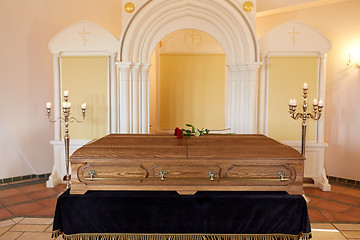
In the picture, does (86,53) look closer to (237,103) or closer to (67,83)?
(67,83)

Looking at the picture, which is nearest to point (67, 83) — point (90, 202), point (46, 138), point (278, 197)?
point (46, 138)

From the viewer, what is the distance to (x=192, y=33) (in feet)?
25.0

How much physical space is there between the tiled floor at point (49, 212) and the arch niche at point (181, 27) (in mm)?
1519

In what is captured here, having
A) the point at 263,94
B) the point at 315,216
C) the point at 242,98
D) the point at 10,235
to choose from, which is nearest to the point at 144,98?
the point at 242,98

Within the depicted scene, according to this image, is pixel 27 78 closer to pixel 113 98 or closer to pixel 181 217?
pixel 113 98

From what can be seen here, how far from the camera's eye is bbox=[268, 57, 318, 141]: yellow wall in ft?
17.1

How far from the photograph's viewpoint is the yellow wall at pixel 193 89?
25.6ft

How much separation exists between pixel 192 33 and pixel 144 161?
5.68 metres

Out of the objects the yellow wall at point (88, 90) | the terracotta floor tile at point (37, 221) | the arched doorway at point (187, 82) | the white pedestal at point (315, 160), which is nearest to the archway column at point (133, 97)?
the yellow wall at point (88, 90)

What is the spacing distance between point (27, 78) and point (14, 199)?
2.33 meters

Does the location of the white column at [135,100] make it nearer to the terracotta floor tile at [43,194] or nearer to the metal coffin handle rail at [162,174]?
the terracotta floor tile at [43,194]

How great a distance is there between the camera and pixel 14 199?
480 centimetres

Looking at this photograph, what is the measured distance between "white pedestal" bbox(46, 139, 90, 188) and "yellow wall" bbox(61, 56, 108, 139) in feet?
0.42

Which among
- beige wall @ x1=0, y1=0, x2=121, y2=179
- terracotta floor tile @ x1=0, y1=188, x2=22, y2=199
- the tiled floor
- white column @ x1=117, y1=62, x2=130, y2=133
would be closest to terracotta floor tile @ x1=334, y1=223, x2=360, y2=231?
the tiled floor
